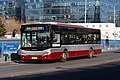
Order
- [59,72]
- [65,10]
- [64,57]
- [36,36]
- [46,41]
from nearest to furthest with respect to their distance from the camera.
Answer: [59,72] < [46,41] < [36,36] < [64,57] < [65,10]

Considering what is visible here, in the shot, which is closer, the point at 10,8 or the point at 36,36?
the point at 36,36

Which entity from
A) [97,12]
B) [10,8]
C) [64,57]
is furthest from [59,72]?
[10,8]

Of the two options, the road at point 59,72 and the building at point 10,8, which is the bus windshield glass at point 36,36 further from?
the building at point 10,8

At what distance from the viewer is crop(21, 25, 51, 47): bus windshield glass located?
29844 millimetres

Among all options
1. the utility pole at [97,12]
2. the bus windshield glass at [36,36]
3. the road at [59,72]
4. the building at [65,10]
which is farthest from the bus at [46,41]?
the building at [65,10]

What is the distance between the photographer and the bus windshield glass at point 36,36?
2984 centimetres

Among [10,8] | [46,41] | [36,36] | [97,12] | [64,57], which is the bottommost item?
[64,57]

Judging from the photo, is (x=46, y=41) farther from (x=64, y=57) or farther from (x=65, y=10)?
(x=65, y=10)

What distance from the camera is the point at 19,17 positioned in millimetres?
142750

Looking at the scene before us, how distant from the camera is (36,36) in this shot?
1187 inches

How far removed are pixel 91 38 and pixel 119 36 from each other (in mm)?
69660

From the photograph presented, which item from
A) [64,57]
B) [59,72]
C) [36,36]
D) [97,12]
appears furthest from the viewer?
[97,12]

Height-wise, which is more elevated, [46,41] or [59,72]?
[46,41]

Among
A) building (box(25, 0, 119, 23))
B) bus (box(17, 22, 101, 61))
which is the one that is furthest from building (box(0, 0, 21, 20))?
bus (box(17, 22, 101, 61))
